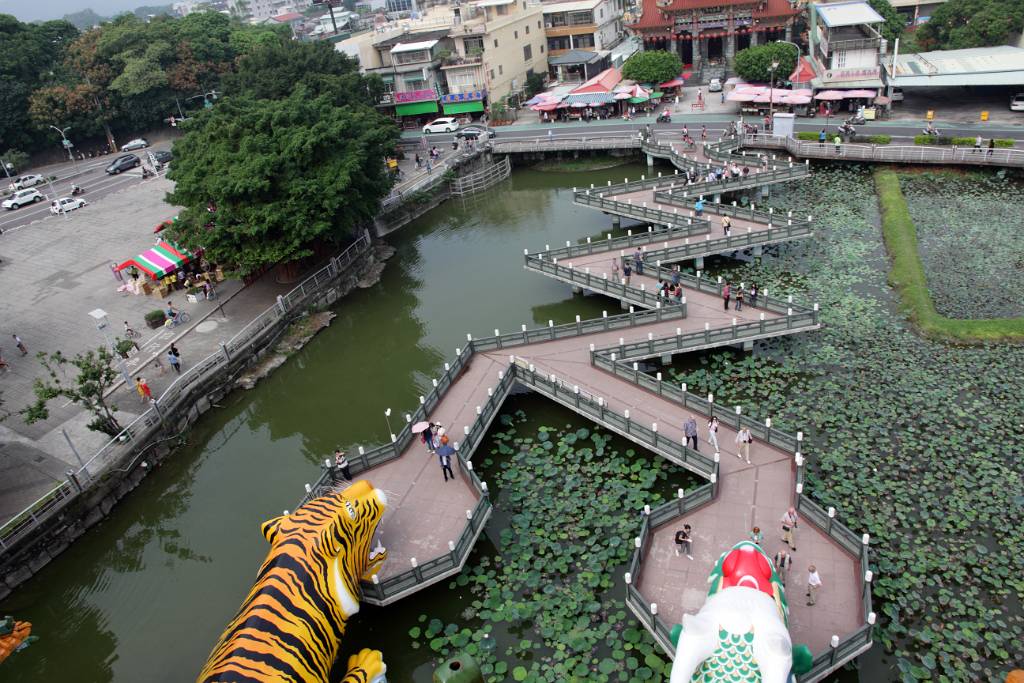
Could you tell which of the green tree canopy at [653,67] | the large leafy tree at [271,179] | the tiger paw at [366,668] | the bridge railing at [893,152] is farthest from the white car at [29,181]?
the tiger paw at [366,668]

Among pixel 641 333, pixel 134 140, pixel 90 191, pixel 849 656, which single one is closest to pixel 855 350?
pixel 641 333

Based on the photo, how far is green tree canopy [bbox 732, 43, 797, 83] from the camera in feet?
192

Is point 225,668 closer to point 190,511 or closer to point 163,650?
point 163,650

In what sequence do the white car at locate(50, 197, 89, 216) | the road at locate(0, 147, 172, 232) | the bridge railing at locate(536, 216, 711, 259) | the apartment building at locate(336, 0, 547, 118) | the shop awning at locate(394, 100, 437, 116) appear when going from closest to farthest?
the bridge railing at locate(536, 216, 711, 259) < the white car at locate(50, 197, 89, 216) < the road at locate(0, 147, 172, 232) < the apartment building at locate(336, 0, 547, 118) < the shop awning at locate(394, 100, 437, 116)

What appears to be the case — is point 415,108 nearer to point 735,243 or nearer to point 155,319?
point 155,319

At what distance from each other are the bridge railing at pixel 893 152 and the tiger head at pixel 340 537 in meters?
41.3

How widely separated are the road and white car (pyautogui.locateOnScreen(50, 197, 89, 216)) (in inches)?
25.8

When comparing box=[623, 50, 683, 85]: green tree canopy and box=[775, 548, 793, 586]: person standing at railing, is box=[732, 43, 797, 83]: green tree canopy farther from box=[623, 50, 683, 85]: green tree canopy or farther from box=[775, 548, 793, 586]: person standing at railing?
box=[775, 548, 793, 586]: person standing at railing

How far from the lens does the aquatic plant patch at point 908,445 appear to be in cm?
1820

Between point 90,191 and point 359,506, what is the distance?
57.7 meters

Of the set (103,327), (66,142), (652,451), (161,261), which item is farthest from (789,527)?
(66,142)

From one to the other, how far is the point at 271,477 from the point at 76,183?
53.2 meters

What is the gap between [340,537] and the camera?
1850 centimetres

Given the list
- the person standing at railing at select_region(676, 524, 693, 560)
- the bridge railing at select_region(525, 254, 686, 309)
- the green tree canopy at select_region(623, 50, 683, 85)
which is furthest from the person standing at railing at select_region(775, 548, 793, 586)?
the green tree canopy at select_region(623, 50, 683, 85)
